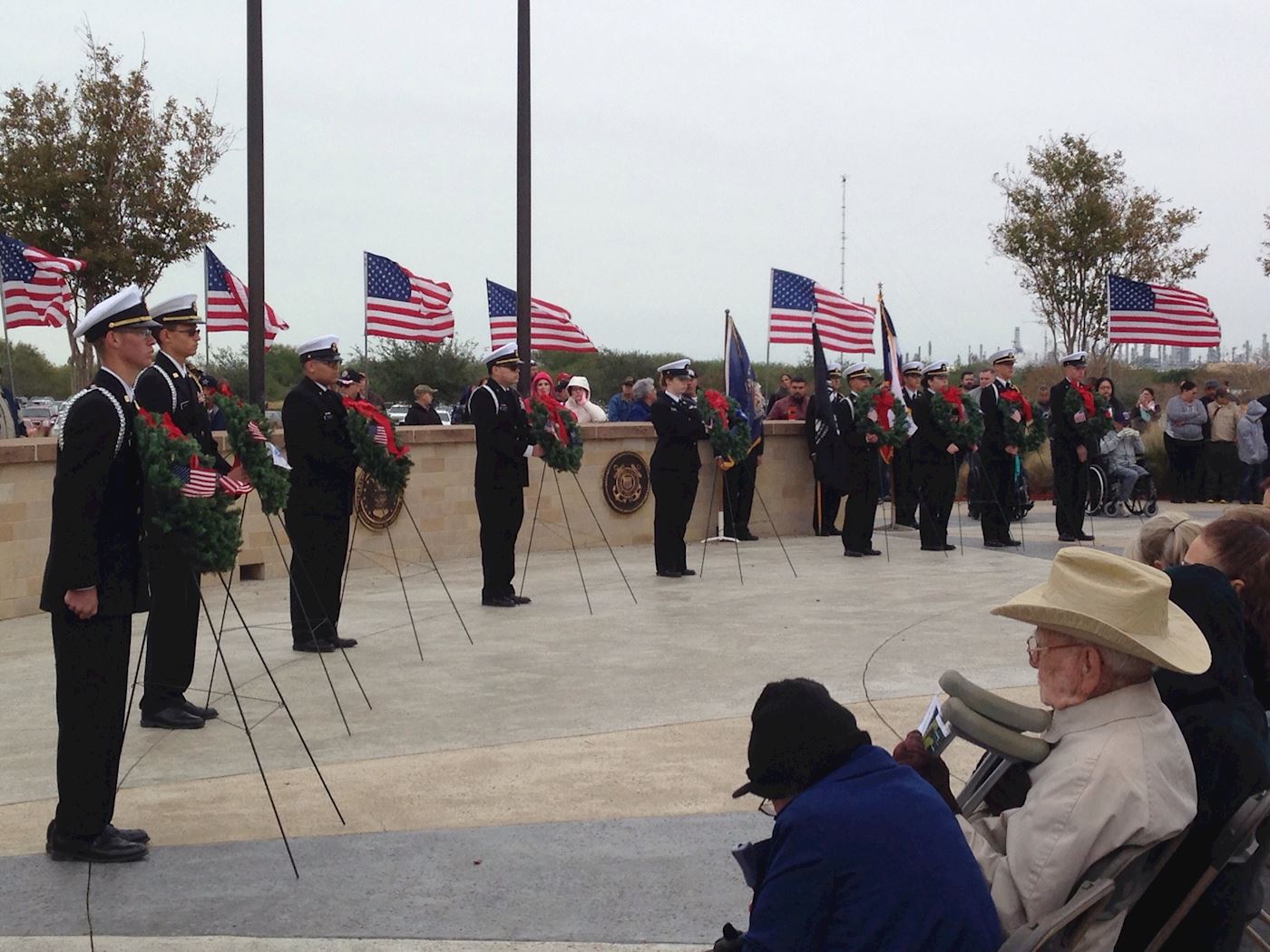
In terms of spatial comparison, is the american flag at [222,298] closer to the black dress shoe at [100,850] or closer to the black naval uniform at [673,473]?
the black naval uniform at [673,473]

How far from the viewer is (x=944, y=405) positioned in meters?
15.7

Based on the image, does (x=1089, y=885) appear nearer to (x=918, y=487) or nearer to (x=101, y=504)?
(x=101, y=504)

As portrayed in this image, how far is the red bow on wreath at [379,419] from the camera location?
391 inches

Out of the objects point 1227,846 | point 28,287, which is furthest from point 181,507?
point 28,287

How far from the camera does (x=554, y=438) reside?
12219 millimetres

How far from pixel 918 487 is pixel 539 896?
11780 millimetres

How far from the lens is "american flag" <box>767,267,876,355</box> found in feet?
60.3

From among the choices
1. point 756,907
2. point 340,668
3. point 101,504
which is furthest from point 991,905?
point 340,668

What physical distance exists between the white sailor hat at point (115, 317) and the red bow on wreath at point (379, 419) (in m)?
4.04

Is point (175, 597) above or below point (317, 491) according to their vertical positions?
below

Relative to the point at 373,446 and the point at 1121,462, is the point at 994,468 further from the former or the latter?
the point at 373,446

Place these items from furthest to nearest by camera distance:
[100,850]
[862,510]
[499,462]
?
[862,510] < [499,462] < [100,850]

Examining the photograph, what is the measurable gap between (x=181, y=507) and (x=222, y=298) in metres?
12.3

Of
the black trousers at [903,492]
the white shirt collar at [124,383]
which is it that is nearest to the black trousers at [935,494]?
the black trousers at [903,492]
